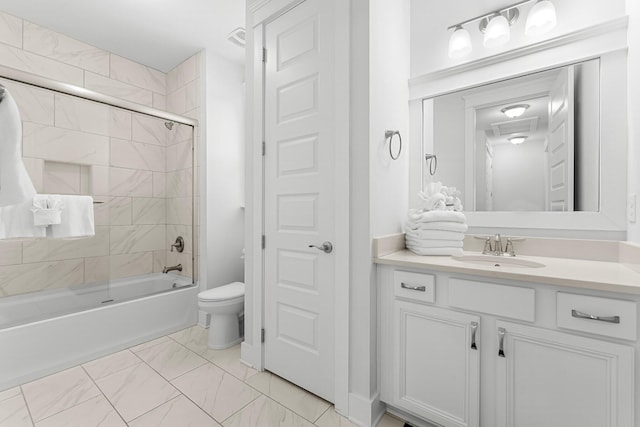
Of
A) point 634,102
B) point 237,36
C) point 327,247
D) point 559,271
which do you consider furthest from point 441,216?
point 237,36

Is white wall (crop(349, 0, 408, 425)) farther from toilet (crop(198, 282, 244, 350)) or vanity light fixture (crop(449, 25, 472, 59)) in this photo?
toilet (crop(198, 282, 244, 350))

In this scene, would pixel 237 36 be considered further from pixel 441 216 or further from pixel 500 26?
pixel 441 216

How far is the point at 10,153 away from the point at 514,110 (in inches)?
94.9

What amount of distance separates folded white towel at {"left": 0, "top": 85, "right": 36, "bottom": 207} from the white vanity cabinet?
5.11 ft

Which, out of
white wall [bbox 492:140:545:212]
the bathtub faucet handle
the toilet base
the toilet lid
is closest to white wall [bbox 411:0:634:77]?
white wall [bbox 492:140:545:212]

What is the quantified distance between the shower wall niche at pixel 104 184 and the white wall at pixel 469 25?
2232 mm

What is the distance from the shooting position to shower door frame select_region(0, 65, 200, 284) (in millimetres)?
1698

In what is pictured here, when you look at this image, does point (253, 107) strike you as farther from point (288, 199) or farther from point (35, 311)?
point (35, 311)

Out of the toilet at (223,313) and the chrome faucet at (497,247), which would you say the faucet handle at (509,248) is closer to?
the chrome faucet at (497,247)

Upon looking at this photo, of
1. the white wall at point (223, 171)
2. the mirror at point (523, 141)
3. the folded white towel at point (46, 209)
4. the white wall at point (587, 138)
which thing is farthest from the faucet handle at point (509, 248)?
the folded white towel at point (46, 209)

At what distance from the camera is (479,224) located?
1768 mm

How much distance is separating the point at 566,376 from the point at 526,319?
0.73 ft

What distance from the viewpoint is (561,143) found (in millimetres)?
1558

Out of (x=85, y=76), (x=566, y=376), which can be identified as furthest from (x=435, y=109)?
(x=85, y=76)
